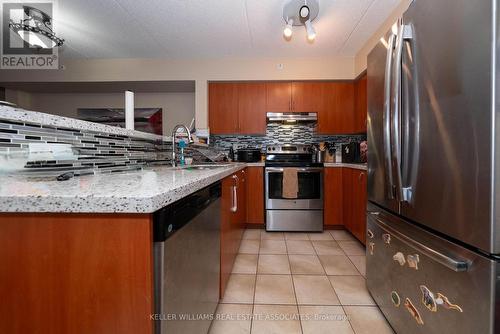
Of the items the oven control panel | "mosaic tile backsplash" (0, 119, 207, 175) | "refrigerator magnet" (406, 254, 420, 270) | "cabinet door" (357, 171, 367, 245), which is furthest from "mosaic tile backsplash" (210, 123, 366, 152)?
"refrigerator magnet" (406, 254, 420, 270)

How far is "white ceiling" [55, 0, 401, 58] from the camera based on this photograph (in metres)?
2.16

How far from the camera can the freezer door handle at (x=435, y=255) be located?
0.79 metres

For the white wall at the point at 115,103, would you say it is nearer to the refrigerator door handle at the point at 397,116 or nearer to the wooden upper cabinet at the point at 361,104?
the wooden upper cabinet at the point at 361,104

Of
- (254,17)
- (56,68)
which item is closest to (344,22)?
(254,17)

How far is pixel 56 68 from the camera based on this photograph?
335cm

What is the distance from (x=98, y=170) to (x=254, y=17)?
202cm

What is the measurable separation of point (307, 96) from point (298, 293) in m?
2.51

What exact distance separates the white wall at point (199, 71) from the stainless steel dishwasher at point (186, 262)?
244 cm

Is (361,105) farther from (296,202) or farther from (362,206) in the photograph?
(296,202)

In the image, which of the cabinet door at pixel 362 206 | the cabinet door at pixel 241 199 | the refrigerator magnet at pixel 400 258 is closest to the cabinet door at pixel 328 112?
the cabinet door at pixel 362 206

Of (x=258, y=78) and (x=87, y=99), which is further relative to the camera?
(x=87, y=99)

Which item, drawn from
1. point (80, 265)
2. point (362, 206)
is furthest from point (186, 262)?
point (362, 206)

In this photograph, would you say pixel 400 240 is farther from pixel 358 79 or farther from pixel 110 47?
pixel 110 47

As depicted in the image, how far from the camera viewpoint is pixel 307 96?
325 cm
